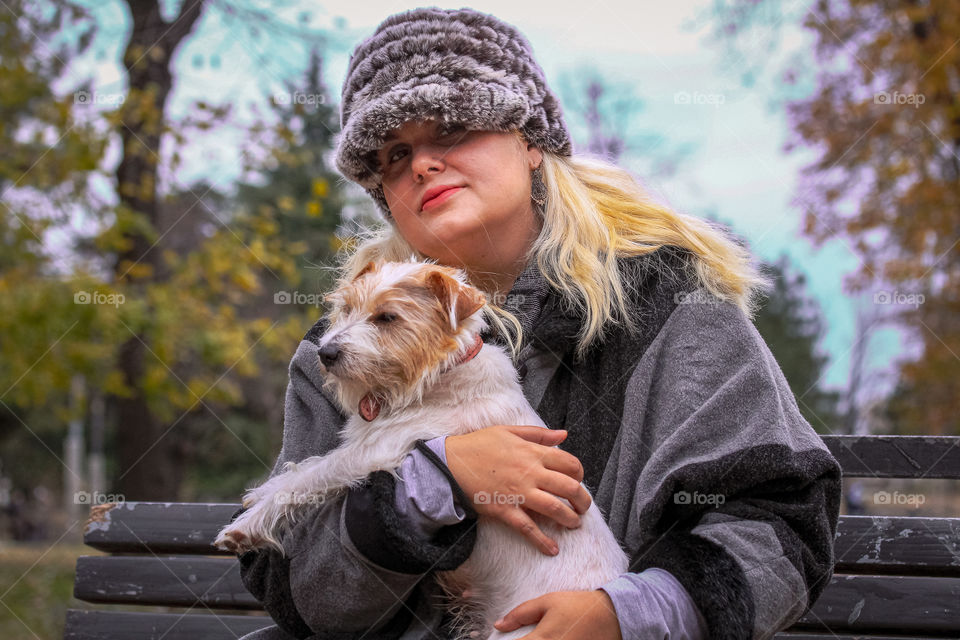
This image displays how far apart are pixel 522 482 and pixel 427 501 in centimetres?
26

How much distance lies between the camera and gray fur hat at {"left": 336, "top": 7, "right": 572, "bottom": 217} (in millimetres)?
3010

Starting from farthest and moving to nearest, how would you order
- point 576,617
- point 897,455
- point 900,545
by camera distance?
point 897,455, point 900,545, point 576,617

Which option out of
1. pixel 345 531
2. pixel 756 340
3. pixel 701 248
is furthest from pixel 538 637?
pixel 701 248

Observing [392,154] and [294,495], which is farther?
[392,154]

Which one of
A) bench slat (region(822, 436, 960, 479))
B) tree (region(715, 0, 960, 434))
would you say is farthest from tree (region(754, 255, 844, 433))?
bench slat (region(822, 436, 960, 479))

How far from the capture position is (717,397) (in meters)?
2.43

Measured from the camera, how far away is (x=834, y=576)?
11.2 ft

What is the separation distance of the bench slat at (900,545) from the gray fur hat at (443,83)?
1.81 m

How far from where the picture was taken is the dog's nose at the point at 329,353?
2750mm

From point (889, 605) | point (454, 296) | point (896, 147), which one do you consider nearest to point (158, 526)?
point (454, 296)

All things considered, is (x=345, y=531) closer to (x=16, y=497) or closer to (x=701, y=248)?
(x=701, y=248)

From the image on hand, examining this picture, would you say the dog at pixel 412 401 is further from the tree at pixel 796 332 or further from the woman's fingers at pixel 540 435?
the tree at pixel 796 332

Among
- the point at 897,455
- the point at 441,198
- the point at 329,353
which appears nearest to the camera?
the point at 329,353

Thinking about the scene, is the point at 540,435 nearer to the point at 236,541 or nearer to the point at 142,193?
the point at 236,541
